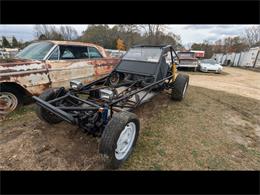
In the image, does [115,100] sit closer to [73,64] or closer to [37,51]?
[73,64]

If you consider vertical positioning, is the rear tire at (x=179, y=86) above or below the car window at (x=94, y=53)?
below

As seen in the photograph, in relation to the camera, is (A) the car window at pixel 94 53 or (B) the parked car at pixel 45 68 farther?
(A) the car window at pixel 94 53

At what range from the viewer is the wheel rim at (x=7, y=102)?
405 centimetres

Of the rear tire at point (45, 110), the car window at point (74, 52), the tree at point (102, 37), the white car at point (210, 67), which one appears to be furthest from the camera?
the tree at point (102, 37)

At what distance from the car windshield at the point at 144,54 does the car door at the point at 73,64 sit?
1.25 m

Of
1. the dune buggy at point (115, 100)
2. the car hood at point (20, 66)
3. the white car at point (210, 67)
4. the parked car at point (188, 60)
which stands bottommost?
the white car at point (210, 67)

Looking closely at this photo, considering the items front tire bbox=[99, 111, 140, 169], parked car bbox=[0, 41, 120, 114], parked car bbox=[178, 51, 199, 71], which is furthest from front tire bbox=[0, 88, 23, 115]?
parked car bbox=[178, 51, 199, 71]

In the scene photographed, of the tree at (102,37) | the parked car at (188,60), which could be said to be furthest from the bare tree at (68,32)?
the parked car at (188,60)

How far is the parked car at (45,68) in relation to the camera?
4031mm

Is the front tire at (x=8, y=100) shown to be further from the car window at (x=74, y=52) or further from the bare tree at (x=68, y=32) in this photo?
the bare tree at (x=68, y=32)

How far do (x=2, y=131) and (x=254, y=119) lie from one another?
6125mm

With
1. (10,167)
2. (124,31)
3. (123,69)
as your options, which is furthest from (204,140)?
(124,31)

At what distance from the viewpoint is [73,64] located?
17.2 ft

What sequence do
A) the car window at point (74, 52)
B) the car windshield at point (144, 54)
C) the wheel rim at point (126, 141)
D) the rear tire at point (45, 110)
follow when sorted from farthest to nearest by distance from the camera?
the car window at point (74, 52) → the car windshield at point (144, 54) → the rear tire at point (45, 110) → the wheel rim at point (126, 141)
